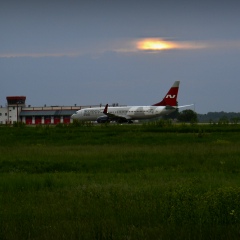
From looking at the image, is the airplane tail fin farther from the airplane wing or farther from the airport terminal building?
the airport terminal building

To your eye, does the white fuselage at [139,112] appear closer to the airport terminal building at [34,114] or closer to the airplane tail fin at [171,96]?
the airplane tail fin at [171,96]

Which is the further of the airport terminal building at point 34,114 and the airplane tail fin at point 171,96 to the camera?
the airport terminal building at point 34,114

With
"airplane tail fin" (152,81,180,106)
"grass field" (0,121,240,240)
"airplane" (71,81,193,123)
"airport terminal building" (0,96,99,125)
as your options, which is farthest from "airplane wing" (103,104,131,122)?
"grass field" (0,121,240,240)

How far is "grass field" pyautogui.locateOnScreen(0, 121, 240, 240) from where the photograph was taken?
951 cm

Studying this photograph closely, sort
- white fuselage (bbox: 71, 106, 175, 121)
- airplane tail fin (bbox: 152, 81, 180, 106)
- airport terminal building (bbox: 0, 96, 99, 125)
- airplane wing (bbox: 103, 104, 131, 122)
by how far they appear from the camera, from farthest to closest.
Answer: airport terminal building (bbox: 0, 96, 99, 125) < airplane tail fin (bbox: 152, 81, 180, 106) < airplane wing (bbox: 103, 104, 131, 122) < white fuselage (bbox: 71, 106, 175, 121)

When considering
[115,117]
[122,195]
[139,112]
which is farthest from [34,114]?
[122,195]

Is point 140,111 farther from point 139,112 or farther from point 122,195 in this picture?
point 122,195

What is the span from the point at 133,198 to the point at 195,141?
19096 mm

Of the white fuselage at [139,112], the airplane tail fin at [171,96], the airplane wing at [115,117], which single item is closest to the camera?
the white fuselage at [139,112]

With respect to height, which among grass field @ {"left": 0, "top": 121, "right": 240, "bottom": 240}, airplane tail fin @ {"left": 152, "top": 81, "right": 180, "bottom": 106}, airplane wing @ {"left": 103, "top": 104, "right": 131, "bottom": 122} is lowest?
grass field @ {"left": 0, "top": 121, "right": 240, "bottom": 240}

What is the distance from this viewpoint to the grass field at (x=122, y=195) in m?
9.51

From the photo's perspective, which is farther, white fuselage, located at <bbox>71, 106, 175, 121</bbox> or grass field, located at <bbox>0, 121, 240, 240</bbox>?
white fuselage, located at <bbox>71, 106, 175, 121</bbox>

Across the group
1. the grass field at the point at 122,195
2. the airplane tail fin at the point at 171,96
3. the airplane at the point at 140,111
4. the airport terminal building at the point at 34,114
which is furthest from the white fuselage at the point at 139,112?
the grass field at the point at 122,195

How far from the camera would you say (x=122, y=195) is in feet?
40.9
